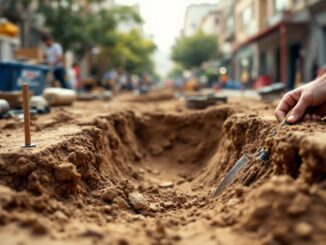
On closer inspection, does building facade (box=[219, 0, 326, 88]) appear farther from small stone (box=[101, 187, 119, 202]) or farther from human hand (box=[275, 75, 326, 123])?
small stone (box=[101, 187, 119, 202])

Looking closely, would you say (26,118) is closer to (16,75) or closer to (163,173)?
(163,173)

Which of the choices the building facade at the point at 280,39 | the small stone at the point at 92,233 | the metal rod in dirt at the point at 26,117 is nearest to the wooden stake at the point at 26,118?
the metal rod in dirt at the point at 26,117

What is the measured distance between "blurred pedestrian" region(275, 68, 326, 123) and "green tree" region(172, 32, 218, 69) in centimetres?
4287

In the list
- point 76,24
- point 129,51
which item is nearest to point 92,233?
point 76,24

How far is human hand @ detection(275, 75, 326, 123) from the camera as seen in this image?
12.4 feet

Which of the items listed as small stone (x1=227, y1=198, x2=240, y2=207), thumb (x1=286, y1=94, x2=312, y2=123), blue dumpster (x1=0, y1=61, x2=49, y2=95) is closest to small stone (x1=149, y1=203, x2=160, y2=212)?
small stone (x1=227, y1=198, x2=240, y2=207)

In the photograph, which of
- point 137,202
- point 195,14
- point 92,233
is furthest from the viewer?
point 195,14

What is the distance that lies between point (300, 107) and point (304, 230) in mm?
1957

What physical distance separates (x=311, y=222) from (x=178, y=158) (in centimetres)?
500

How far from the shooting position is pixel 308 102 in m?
3.80

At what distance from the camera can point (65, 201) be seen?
3.06m

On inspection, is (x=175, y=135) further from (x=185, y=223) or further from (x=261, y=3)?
(x=261, y=3)

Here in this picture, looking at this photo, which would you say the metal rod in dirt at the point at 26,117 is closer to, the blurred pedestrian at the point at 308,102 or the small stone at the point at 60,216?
the small stone at the point at 60,216

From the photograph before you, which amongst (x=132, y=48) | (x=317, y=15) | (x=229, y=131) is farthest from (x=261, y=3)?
(x=229, y=131)
